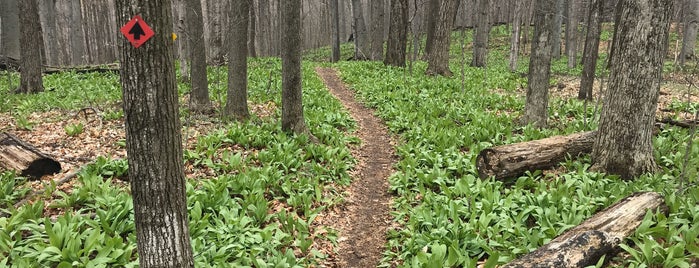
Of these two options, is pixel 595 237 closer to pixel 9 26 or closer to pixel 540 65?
pixel 540 65

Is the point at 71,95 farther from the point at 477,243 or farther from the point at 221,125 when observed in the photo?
the point at 477,243

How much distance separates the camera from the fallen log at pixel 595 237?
148 inches

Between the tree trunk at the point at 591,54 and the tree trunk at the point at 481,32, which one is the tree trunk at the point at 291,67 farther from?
the tree trunk at the point at 481,32

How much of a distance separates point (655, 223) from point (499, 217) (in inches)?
62.9

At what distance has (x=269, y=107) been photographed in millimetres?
11406

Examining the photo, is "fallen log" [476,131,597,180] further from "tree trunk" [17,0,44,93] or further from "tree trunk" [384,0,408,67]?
"tree trunk" [384,0,408,67]

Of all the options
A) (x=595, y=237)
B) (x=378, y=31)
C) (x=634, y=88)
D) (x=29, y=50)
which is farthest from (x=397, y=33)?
(x=595, y=237)

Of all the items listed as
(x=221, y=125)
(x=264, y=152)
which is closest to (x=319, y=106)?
(x=221, y=125)

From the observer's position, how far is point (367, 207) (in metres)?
6.36

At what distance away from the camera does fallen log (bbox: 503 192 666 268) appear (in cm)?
376

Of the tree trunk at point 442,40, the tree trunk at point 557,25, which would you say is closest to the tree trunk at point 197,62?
the tree trunk at point 442,40

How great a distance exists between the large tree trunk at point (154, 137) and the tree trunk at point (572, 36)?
2256 cm

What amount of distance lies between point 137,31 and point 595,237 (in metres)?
4.37

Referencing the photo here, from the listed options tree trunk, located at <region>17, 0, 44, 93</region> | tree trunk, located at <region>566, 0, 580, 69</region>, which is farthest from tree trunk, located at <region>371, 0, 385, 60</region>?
tree trunk, located at <region>17, 0, 44, 93</region>
